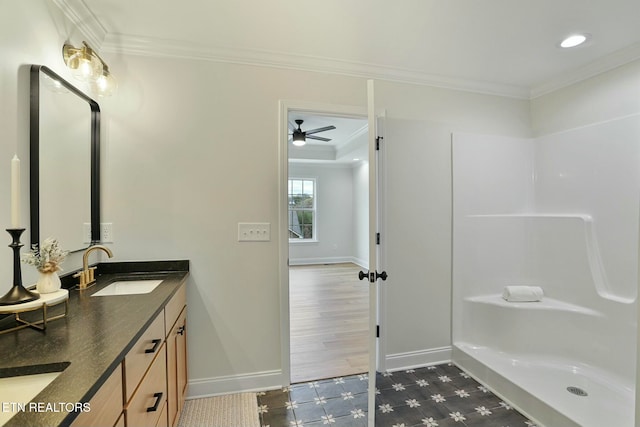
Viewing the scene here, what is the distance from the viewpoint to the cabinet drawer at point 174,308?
Result: 5.00ft

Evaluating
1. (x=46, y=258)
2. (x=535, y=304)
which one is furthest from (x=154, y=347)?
(x=535, y=304)

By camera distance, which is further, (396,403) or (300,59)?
(300,59)

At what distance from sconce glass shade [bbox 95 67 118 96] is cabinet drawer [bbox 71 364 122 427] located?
5.33 ft

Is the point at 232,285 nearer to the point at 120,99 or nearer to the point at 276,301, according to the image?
the point at 276,301

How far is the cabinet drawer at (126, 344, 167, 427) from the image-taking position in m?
1.06

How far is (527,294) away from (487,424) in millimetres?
1221

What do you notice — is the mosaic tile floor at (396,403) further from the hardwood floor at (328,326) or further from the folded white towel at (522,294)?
the folded white towel at (522,294)

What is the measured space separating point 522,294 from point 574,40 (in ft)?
6.40

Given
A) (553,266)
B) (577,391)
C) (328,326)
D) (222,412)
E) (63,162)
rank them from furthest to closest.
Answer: (328,326)
(553,266)
(577,391)
(222,412)
(63,162)

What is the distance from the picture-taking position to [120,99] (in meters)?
1.97

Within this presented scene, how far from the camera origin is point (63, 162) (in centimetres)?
161

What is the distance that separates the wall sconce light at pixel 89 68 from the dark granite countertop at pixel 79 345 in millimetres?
1140

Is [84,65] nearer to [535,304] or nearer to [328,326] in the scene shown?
[328,326]

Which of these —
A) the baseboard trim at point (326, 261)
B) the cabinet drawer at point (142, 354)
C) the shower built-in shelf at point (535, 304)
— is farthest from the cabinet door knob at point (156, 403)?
the baseboard trim at point (326, 261)
